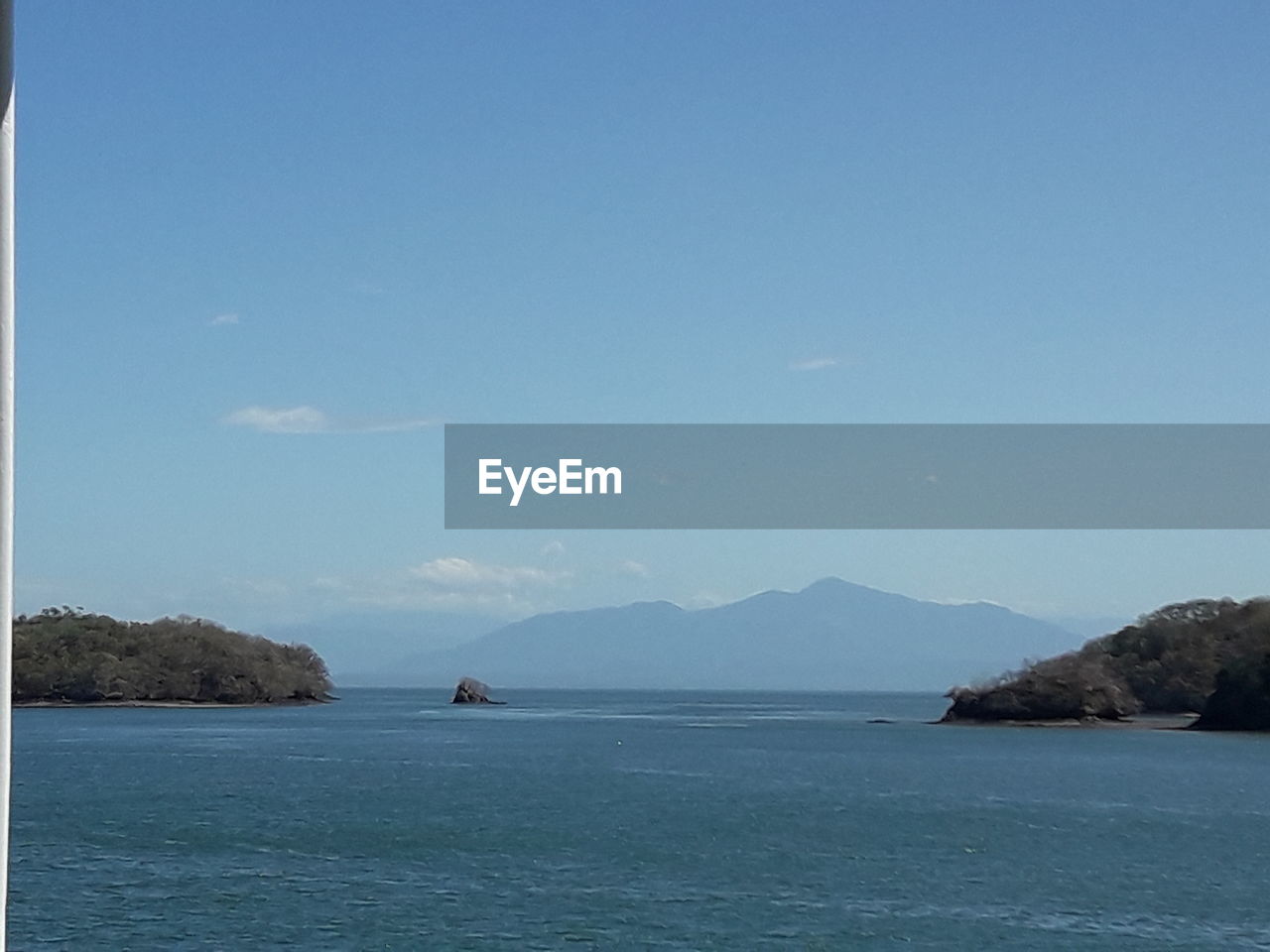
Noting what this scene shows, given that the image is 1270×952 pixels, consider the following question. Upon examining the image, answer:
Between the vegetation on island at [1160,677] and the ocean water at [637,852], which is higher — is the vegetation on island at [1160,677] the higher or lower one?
the higher one

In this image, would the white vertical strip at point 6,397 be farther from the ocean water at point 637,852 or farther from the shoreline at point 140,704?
the shoreline at point 140,704

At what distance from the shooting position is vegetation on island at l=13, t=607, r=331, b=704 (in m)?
180

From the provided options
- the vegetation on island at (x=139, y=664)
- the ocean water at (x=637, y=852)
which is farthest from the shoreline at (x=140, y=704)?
the ocean water at (x=637, y=852)

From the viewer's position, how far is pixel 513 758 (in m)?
86.8

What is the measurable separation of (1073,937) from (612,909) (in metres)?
9.57

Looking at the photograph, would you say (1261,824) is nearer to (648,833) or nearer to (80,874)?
(648,833)

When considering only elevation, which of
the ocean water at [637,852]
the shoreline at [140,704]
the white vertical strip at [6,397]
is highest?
the white vertical strip at [6,397]

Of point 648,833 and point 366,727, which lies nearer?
point 648,833

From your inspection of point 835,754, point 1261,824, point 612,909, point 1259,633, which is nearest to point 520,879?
point 612,909

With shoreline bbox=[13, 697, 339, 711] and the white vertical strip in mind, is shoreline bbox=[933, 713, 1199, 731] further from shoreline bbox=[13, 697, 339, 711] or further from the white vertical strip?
the white vertical strip

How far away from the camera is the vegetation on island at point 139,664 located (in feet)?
589

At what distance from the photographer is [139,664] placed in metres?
184

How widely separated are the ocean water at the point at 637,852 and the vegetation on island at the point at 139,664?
97.3 m

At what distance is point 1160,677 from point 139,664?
122 metres
